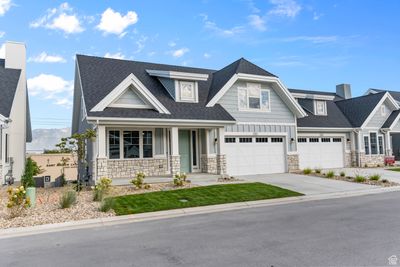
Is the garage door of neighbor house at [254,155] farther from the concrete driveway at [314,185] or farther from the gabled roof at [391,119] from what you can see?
the gabled roof at [391,119]

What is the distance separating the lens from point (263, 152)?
61.3 ft

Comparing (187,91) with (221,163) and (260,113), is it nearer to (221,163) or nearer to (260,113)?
(221,163)

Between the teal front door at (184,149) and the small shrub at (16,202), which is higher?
the teal front door at (184,149)

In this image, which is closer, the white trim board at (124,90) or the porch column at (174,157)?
the white trim board at (124,90)

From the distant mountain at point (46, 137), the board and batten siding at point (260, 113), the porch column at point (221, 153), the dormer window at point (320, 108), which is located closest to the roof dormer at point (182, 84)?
the board and batten siding at point (260, 113)

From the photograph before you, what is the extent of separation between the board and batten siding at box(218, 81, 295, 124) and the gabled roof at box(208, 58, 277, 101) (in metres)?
0.61

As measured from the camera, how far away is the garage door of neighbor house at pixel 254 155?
58.0 feet

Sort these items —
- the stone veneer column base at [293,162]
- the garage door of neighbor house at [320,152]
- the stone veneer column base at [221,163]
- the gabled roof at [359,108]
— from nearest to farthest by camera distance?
the stone veneer column base at [221,163] < the stone veneer column base at [293,162] < the garage door of neighbor house at [320,152] < the gabled roof at [359,108]

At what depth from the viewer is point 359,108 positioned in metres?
24.7

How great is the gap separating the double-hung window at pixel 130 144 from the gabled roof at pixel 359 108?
16184mm

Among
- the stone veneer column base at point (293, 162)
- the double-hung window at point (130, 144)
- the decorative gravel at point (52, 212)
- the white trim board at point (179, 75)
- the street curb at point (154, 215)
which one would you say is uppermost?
the white trim board at point (179, 75)

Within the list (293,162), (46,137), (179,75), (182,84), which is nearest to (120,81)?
(179,75)

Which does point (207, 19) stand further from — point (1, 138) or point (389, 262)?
point (389, 262)

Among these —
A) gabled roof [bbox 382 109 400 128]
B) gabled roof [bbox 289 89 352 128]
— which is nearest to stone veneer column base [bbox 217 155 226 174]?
gabled roof [bbox 289 89 352 128]
